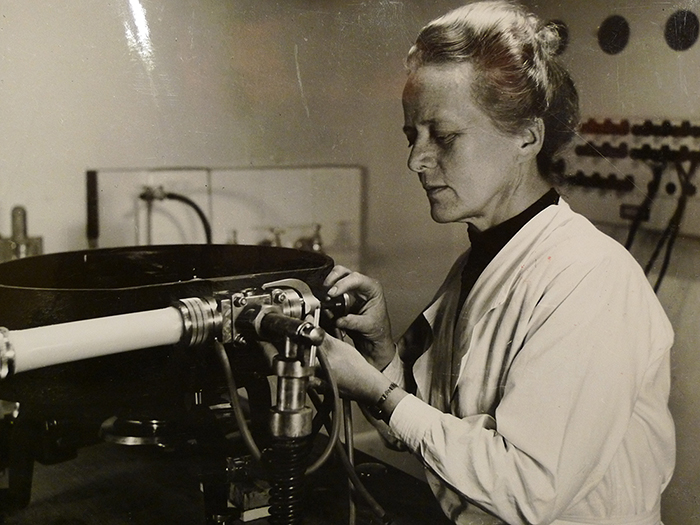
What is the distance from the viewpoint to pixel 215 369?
806 mm

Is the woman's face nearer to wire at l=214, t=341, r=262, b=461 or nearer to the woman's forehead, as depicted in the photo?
the woman's forehead

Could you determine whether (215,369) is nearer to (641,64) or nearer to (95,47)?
(95,47)

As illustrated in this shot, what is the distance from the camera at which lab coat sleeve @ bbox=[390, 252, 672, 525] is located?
84 centimetres

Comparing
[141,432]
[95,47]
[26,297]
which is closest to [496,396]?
[141,432]

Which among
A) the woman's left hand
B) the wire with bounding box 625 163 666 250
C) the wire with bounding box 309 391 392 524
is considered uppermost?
the wire with bounding box 625 163 666 250

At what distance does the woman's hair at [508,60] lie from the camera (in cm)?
100

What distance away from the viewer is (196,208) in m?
1.42

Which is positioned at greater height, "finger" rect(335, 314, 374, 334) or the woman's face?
the woman's face

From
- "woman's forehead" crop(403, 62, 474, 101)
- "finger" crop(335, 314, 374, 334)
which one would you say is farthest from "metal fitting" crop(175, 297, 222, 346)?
"woman's forehead" crop(403, 62, 474, 101)

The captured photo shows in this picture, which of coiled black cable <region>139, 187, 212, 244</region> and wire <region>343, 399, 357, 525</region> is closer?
wire <region>343, 399, 357, 525</region>

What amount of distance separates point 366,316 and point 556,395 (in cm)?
38

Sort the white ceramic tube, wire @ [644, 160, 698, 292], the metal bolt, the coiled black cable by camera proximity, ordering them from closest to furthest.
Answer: the white ceramic tube < the metal bolt < wire @ [644, 160, 698, 292] < the coiled black cable

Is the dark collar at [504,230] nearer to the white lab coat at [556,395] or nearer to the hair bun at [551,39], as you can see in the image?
the white lab coat at [556,395]

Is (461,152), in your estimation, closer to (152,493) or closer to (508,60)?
(508,60)
